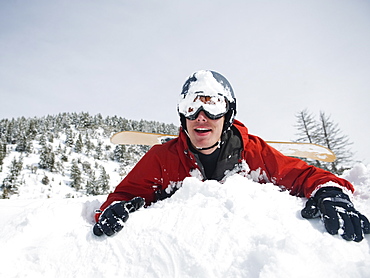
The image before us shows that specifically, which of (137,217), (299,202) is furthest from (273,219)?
(137,217)

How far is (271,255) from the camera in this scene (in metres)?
1.02

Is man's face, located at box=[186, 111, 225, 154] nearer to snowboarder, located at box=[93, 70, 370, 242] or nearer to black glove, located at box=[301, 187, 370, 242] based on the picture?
snowboarder, located at box=[93, 70, 370, 242]

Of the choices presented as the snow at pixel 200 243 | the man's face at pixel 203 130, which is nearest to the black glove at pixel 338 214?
the snow at pixel 200 243

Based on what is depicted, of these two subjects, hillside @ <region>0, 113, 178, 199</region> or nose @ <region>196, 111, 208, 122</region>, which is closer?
nose @ <region>196, 111, 208, 122</region>

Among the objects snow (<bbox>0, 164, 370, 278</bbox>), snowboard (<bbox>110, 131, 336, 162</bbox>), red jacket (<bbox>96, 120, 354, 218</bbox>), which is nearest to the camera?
snow (<bbox>0, 164, 370, 278</bbox>)

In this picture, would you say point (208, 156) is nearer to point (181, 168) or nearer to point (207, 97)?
point (181, 168)

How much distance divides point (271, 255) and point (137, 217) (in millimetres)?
910

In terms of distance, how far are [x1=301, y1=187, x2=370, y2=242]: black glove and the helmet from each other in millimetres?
1164

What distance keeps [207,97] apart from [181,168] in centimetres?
80

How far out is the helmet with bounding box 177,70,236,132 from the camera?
230 cm

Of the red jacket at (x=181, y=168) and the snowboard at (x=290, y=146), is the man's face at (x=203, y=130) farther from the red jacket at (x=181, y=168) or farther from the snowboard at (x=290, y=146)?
the snowboard at (x=290, y=146)

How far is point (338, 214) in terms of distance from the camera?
137cm

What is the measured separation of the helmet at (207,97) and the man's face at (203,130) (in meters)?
0.05

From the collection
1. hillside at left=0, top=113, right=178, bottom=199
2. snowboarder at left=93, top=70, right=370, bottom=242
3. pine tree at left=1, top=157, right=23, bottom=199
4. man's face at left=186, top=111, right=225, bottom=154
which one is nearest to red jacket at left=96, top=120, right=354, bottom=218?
snowboarder at left=93, top=70, right=370, bottom=242
